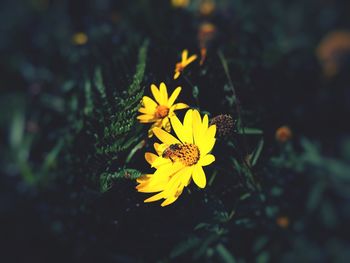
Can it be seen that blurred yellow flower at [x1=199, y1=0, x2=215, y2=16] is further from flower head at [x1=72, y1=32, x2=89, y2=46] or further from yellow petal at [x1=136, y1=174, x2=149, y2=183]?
yellow petal at [x1=136, y1=174, x2=149, y2=183]

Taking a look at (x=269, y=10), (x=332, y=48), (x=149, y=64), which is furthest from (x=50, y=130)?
(x=332, y=48)

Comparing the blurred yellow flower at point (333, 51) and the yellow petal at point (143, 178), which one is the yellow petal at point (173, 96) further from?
the blurred yellow flower at point (333, 51)

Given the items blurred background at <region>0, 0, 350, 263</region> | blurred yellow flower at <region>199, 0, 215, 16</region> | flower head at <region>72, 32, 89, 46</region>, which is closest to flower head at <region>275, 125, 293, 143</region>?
blurred background at <region>0, 0, 350, 263</region>

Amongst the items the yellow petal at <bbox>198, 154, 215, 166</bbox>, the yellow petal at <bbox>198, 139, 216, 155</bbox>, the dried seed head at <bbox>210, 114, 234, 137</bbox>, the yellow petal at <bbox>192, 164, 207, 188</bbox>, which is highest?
the dried seed head at <bbox>210, 114, 234, 137</bbox>

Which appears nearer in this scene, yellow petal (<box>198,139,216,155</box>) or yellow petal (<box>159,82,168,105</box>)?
yellow petal (<box>198,139,216,155</box>)

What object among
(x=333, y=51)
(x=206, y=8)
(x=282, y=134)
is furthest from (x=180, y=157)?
(x=333, y=51)

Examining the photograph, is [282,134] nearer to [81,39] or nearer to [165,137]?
[165,137]

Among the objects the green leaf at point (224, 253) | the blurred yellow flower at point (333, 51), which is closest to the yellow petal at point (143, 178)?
the green leaf at point (224, 253)

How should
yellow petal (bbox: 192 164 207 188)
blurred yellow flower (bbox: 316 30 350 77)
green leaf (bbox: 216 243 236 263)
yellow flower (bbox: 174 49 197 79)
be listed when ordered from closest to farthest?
yellow petal (bbox: 192 164 207 188)
yellow flower (bbox: 174 49 197 79)
green leaf (bbox: 216 243 236 263)
blurred yellow flower (bbox: 316 30 350 77)
